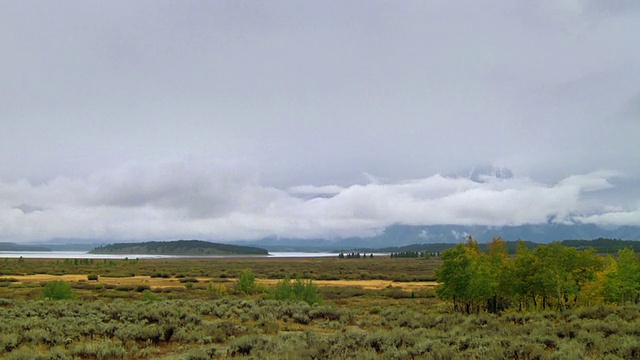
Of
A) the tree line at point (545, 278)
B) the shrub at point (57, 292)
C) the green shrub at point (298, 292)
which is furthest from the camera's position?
the shrub at point (57, 292)

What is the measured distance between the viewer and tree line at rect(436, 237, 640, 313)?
112 feet

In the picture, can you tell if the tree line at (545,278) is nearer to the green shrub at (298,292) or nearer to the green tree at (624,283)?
the green tree at (624,283)

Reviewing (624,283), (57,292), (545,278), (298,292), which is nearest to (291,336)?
(298,292)

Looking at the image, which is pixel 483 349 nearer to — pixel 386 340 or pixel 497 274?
pixel 386 340

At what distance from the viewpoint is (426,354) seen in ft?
39.5

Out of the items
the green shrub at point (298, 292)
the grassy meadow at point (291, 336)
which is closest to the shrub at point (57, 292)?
the grassy meadow at point (291, 336)

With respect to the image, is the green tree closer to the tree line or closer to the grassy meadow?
the tree line

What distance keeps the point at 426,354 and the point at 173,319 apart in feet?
39.6

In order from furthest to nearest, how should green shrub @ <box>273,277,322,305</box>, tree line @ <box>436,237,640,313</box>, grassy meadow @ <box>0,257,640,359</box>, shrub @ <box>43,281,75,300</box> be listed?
shrub @ <box>43,281,75,300</box>
tree line @ <box>436,237,640,313</box>
green shrub @ <box>273,277,322,305</box>
grassy meadow @ <box>0,257,640,359</box>

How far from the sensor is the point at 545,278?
33.5 meters

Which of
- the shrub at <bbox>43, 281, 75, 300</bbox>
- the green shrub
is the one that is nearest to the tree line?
the green shrub

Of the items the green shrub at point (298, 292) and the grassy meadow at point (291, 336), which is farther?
the green shrub at point (298, 292)

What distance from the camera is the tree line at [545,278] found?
34.2 m

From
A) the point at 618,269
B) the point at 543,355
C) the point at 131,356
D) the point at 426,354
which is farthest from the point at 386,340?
the point at 618,269
